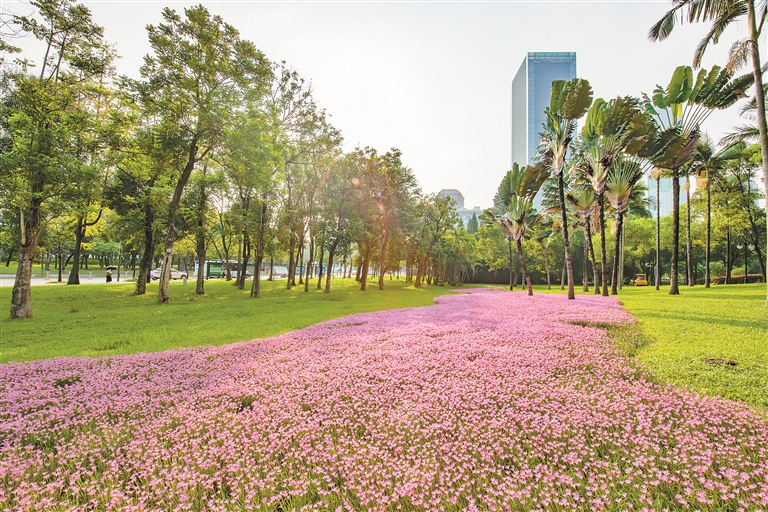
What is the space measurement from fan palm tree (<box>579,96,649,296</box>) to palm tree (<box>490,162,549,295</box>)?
4.57 m

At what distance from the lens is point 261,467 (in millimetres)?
3555

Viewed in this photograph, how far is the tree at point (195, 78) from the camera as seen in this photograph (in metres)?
18.8

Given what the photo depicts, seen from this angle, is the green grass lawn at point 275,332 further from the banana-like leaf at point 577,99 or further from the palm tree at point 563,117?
the banana-like leaf at point 577,99

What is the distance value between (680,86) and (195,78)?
94.2 feet

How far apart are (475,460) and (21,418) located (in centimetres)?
644

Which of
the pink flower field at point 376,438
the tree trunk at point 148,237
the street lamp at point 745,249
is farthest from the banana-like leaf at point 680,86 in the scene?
the tree trunk at point 148,237

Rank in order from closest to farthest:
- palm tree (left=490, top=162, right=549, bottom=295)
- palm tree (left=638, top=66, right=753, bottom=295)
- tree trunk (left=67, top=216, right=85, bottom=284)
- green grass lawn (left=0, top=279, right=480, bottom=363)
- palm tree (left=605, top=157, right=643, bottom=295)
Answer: green grass lawn (left=0, top=279, right=480, bottom=363) < palm tree (left=638, top=66, right=753, bottom=295) < palm tree (left=605, top=157, right=643, bottom=295) < palm tree (left=490, top=162, right=549, bottom=295) < tree trunk (left=67, top=216, right=85, bottom=284)

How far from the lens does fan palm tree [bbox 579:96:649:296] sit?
2011 centimetres

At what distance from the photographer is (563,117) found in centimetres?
2194

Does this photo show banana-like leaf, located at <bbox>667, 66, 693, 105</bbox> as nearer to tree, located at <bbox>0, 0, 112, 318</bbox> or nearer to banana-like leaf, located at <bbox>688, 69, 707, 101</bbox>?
banana-like leaf, located at <bbox>688, 69, 707, 101</bbox>

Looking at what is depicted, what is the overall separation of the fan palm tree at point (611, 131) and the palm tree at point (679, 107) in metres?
1.10

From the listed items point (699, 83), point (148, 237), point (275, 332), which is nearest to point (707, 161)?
point (699, 83)

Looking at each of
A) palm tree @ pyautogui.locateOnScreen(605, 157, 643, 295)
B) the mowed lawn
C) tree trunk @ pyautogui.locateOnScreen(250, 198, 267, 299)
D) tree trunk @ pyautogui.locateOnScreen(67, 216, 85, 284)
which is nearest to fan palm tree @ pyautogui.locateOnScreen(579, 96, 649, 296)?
palm tree @ pyautogui.locateOnScreen(605, 157, 643, 295)

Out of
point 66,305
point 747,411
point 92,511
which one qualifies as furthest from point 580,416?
point 66,305
